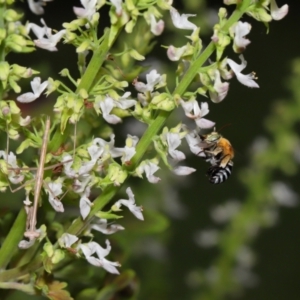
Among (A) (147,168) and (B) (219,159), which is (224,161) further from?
(A) (147,168)

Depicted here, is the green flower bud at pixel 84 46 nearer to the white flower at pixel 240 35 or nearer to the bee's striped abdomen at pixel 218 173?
the white flower at pixel 240 35

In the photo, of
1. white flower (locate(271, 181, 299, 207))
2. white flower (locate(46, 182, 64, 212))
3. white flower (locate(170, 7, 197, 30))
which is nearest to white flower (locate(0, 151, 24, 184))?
white flower (locate(46, 182, 64, 212))

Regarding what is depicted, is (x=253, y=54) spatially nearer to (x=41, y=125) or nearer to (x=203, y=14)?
(x=203, y=14)

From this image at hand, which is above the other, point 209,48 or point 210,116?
point 209,48

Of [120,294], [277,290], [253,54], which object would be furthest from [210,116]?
[120,294]

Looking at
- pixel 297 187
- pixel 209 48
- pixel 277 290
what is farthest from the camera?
pixel 297 187

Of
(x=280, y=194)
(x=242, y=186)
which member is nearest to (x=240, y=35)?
(x=280, y=194)

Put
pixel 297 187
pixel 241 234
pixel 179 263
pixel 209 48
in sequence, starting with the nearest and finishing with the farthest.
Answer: pixel 209 48, pixel 241 234, pixel 179 263, pixel 297 187
